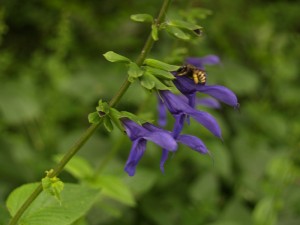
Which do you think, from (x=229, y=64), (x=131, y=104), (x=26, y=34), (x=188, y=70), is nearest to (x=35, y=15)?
(x=26, y=34)

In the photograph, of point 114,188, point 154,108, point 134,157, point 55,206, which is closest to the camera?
point 134,157

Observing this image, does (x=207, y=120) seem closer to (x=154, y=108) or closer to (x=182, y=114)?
(x=182, y=114)

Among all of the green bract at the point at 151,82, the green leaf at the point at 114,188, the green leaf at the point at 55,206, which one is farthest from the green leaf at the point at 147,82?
the green leaf at the point at 114,188

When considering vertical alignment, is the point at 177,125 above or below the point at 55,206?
above

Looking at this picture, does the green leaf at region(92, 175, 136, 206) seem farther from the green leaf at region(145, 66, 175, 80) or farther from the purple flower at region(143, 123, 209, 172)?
the green leaf at region(145, 66, 175, 80)

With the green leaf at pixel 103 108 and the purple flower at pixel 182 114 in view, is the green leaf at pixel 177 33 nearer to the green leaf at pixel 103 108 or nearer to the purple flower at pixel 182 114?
the purple flower at pixel 182 114

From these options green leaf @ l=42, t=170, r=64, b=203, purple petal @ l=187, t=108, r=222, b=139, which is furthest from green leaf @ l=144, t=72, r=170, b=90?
Result: green leaf @ l=42, t=170, r=64, b=203

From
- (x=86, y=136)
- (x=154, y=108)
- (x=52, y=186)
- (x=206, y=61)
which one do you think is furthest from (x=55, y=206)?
(x=154, y=108)
